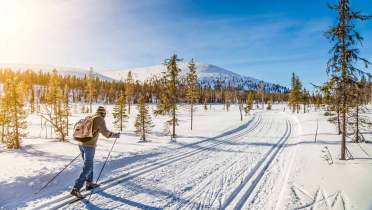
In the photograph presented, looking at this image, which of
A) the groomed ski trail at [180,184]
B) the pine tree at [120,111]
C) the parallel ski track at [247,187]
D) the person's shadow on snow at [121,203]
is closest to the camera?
the person's shadow on snow at [121,203]

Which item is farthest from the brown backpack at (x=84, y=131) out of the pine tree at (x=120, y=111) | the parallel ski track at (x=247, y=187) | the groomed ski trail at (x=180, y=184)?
the pine tree at (x=120, y=111)

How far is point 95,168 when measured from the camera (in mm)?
11445

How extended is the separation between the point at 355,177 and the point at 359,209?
4479 mm

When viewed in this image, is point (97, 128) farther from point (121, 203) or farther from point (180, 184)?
point (180, 184)

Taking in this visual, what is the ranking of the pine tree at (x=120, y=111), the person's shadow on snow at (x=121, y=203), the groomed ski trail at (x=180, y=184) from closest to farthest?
the person's shadow on snow at (x=121, y=203)
the groomed ski trail at (x=180, y=184)
the pine tree at (x=120, y=111)

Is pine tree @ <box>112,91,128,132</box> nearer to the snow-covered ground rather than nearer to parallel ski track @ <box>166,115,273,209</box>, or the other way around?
the snow-covered ground

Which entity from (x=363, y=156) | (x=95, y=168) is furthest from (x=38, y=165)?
(x=363, y=156)

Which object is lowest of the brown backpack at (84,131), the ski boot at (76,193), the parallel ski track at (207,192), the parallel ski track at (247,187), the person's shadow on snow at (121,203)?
the parallel ski track at (247,187)

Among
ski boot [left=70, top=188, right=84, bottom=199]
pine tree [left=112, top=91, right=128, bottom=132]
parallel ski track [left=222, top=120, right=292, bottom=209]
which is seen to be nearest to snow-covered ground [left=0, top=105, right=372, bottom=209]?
parallel ski track [left=222, top=120, right=292, bottom=209]

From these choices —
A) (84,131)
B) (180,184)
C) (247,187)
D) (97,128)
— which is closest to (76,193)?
(84,131)

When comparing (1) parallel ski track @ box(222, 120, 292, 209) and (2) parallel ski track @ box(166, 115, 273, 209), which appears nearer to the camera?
(2) parallel ski track @ box(166, 115, 273, 209)

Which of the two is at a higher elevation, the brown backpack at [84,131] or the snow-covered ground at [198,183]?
the brown backpack at [84,131]

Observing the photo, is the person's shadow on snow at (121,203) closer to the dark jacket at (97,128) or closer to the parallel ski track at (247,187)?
the dark jacket at (97,128)

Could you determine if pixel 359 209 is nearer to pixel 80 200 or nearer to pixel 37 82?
pixel 80 200
